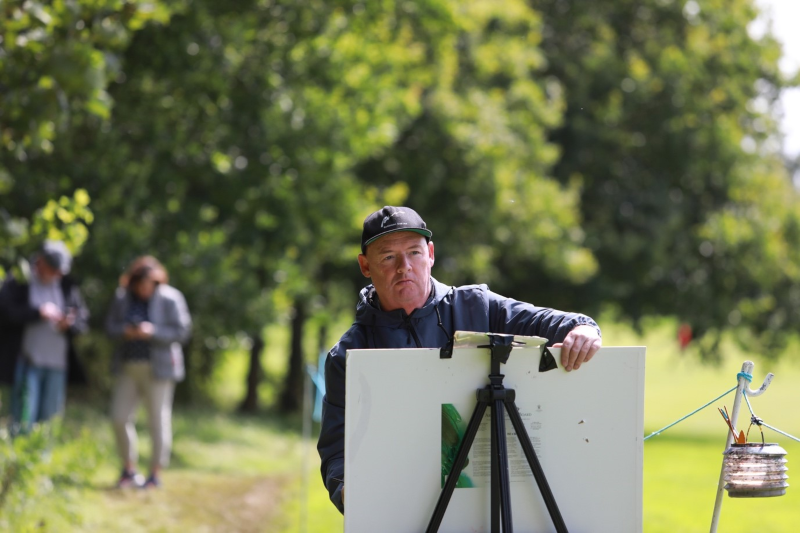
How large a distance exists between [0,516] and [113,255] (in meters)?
6.34

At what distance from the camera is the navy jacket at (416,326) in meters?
4.10

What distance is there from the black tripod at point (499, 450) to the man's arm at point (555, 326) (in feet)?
0.66

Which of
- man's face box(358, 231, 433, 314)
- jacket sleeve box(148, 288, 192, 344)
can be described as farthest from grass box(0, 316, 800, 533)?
man's face box(358, 231, 433, 314)

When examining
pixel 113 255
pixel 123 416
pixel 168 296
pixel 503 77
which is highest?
pixel 503 77

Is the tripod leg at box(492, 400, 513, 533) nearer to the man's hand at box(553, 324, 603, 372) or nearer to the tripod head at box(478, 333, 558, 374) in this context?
the tripod head at box(478, 333, 558, 374)

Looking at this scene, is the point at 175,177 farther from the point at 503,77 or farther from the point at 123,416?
the point at 503,77

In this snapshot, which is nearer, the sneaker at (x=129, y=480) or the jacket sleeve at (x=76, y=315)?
the jacket sleeve at (x=76, y=315)

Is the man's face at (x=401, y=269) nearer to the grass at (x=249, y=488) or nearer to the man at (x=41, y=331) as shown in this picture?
the grass at (x=249, y=488)

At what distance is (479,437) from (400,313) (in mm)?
647

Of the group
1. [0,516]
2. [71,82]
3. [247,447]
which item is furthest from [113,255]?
[71,82]

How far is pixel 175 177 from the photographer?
47.0 ft

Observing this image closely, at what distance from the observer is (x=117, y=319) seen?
1063cm

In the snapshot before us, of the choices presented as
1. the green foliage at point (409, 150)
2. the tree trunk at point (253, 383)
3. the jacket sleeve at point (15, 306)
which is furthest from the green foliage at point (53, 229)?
the tree trunk at point (253, 383)

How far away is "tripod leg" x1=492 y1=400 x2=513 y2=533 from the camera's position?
356 cm
